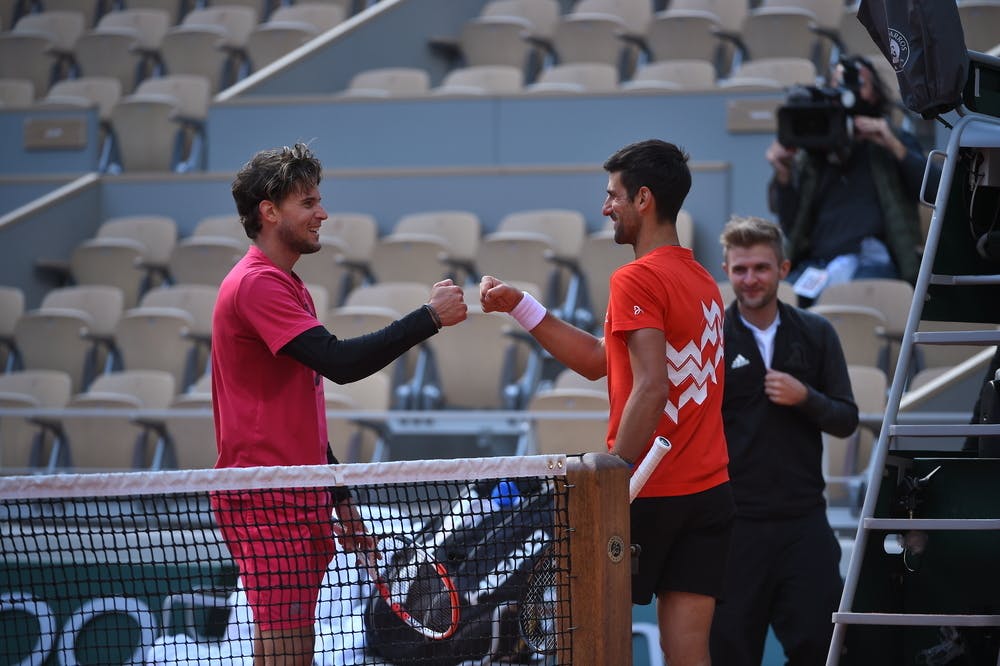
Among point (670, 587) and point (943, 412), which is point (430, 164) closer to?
point (943, 412)

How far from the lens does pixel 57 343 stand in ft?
30.8

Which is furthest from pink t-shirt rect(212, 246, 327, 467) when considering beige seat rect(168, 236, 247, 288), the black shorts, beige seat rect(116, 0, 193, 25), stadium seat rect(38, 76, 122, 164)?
beige seat rect(116, 0, 193, 25)

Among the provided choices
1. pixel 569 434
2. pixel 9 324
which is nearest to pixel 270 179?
pixel 569 434

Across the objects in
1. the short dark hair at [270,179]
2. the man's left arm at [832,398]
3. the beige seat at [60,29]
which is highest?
the beige seat at [60,29]

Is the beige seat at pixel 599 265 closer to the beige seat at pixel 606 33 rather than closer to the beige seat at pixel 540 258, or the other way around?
the beige seat at pixel 540 258

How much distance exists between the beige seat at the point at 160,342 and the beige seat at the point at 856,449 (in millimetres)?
4147

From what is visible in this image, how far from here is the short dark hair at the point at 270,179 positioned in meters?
3.69

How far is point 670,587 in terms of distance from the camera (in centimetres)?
372

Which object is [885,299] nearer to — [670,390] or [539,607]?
[670,390]

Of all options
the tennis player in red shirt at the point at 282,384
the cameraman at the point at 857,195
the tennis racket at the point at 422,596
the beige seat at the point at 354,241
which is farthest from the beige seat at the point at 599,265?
the tennis racket at the point at 422,596

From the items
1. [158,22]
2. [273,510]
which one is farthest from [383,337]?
[158,22]

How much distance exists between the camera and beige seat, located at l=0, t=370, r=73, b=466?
27.1 feet

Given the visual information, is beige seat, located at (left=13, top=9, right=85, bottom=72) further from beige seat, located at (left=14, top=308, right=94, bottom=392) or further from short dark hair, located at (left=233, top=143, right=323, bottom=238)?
short dark hair, located at (left=233, top=143, right=323, bottom=238)

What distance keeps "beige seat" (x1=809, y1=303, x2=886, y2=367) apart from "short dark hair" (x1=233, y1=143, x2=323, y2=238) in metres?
4.28
